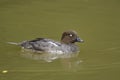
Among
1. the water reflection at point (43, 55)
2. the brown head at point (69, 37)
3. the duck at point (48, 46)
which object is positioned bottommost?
the water reflection at point (43, 55)

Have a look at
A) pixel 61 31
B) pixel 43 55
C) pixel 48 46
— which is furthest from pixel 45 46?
pixel 61 31

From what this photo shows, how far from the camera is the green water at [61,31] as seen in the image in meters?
11.3

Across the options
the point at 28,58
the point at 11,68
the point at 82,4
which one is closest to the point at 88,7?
the point at 82,4

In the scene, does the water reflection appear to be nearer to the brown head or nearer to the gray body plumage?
the gray body plumage

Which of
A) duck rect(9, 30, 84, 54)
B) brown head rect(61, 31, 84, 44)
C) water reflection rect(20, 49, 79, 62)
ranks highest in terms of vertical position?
brown head rect(61, 31, 84, 44)

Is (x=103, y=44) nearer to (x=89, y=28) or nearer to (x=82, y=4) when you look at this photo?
(x=89, y=28)

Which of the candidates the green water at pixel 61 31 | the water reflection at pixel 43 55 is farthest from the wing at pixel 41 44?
the green water at pixel 61 31

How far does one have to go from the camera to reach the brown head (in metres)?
13.8

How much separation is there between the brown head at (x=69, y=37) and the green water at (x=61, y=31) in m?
0.31

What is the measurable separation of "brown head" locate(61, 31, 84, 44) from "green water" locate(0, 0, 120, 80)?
0.31 meters

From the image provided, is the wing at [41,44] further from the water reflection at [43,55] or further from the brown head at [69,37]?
the brown head at [69,37]

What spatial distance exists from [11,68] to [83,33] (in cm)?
429

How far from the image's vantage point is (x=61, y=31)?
15422mm

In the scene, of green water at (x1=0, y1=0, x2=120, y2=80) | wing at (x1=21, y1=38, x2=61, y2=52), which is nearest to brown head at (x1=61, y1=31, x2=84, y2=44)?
green water at (x1=0, y1=0, x2=120, y2=80)
